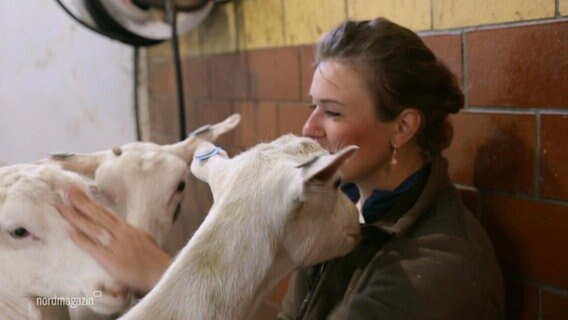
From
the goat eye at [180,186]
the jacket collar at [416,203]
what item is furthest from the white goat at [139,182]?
the jacket collar at [416,203]

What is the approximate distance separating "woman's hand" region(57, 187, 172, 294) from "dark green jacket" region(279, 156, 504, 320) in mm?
340

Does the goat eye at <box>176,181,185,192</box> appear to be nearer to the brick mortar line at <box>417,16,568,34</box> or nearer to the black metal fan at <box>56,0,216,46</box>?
the brick mortar line at <box>417,16,568,34</box>

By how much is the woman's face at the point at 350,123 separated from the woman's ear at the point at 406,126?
13 millimetres

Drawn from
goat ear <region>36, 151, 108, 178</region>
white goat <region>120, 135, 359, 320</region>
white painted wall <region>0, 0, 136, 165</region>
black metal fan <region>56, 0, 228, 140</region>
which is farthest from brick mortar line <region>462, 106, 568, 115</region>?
white painted wall <region>0, 0, 136, 165</region>

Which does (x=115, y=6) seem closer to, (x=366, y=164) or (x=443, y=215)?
(x=366, y=164)

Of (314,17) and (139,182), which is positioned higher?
(314,17)

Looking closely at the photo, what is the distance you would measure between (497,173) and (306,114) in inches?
30.7

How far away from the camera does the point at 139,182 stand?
1.60m

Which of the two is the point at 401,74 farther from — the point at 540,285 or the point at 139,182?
the point at 139,182

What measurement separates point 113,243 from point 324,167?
54 centimetres

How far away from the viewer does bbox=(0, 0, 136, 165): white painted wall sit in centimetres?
319

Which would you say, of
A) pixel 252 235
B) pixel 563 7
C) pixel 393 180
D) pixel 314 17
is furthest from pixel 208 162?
pixel 314 17

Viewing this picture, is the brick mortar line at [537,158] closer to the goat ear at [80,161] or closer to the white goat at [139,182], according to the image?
the white goat at [139,182]

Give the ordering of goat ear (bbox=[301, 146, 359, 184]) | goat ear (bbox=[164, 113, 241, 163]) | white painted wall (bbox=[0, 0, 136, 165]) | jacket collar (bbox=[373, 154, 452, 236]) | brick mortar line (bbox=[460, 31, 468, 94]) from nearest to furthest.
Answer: goat ear (bbox=[301, 146, 359, 184]) < jacket collar (bbox=[373, 154, 452, 236]) < brick mortar line (bbox=[460, 31, 468, 94]) < goat ear (bbox=[164, 113, 241, 163]) < white painted wall (bbox=[0, 0, 136, 165])
